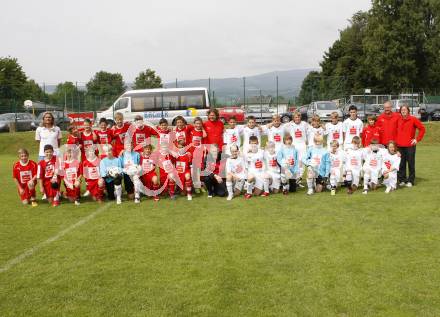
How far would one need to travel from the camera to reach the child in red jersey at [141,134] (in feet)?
29.5

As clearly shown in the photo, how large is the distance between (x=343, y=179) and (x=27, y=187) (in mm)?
6453

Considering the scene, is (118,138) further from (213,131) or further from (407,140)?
(407,140)

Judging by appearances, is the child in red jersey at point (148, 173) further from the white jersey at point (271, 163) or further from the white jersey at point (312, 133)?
the white jersey at point (312, 133)

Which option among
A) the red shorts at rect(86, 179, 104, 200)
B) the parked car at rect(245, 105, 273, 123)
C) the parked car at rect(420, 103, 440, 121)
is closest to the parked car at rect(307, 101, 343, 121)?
the parked car at rect(245, 105, 273, 123)

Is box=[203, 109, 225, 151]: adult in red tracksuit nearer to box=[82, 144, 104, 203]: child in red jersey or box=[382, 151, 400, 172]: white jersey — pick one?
box=[82, 144, 104, 203]: child in red jersey

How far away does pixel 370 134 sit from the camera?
949 cm

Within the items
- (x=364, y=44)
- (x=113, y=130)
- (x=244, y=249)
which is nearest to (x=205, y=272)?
(x=244, y=249)

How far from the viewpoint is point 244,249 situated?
5230mm

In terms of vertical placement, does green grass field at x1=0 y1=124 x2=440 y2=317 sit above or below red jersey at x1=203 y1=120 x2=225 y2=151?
below

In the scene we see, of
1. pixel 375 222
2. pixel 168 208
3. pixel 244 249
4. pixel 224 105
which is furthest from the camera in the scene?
pixel 224 105

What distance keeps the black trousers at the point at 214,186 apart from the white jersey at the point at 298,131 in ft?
7.31

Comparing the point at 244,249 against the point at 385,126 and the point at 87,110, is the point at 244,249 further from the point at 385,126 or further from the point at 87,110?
the point at 87,110

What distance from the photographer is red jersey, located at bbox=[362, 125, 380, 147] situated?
9398mm

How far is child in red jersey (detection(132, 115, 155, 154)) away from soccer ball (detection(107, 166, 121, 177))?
74 cm
